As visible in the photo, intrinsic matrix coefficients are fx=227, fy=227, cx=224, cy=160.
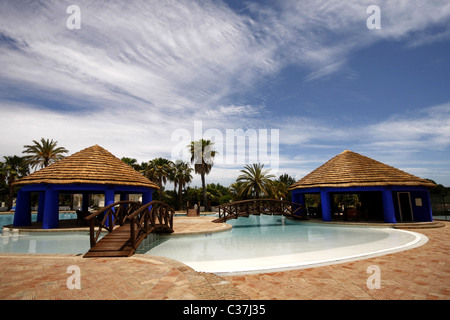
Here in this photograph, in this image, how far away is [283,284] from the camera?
4.43 metres

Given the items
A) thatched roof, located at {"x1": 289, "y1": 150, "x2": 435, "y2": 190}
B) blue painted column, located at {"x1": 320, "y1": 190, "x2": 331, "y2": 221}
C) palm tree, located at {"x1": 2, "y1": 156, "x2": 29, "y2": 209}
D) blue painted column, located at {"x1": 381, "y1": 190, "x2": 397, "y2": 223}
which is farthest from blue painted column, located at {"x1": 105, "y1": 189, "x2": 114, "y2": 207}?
palm tree, located at {"x1": 2, "y1": 156, "x2": 29, "y2": 209}

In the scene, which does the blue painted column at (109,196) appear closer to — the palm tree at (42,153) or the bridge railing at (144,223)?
the bridge railing at (144,223)

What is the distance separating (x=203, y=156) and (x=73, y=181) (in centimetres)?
2177

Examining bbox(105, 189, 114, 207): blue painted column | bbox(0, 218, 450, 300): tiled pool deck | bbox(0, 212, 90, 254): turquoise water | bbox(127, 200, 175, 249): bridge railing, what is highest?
bbox(105, 189, 114, 207): blue painted column

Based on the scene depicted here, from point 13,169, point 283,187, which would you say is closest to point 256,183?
point 283,187

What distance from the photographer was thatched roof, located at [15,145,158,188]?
13.9m

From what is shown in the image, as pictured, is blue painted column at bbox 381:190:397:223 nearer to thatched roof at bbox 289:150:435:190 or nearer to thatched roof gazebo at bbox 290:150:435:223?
thatched roof gazebo at bbox 290:150:435:223

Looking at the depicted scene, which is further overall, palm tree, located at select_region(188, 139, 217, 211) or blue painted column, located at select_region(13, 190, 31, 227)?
palm tree, located at select_region(188, 139, 217, 211)

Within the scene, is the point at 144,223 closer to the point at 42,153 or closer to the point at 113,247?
the point at 113,247

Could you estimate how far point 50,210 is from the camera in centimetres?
1368

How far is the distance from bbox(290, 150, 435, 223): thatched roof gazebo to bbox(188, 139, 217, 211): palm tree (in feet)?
57.0
